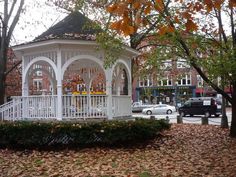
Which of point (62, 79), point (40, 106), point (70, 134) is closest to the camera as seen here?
point (70, 134)

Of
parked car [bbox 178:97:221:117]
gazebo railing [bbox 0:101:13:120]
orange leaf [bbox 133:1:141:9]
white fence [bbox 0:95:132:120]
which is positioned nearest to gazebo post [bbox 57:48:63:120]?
white fence [bbox 0:95:132:120]

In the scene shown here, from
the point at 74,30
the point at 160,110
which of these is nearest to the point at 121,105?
the point at 74,30

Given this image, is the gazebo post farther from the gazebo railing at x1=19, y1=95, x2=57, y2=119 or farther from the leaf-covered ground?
the leaf-covered ground

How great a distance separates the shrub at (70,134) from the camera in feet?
48.3

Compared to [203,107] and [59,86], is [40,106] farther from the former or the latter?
[203,107]

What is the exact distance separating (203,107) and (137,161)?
1130 inches

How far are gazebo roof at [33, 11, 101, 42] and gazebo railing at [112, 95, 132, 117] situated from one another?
3061 millimetres

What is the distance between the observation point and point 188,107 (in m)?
40.8

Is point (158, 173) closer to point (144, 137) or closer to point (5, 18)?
point (144, 137)

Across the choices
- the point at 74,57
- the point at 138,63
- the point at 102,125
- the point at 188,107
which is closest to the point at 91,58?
the point at 74,57

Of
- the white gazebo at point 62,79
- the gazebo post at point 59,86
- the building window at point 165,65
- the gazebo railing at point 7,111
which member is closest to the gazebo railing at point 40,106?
the white gazebo at point 62,79

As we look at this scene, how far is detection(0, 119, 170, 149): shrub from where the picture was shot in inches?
Answer: 579

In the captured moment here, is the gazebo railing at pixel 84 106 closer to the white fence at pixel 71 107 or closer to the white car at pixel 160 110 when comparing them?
the white fence at pixel 71 107

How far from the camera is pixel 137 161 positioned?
1215cm
